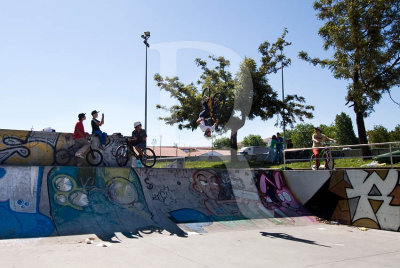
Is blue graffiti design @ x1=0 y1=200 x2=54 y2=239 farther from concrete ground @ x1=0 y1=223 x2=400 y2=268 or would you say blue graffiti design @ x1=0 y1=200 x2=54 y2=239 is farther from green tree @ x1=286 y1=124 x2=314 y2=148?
green tree @ x1=286 y1=124 x2=314 y2=148

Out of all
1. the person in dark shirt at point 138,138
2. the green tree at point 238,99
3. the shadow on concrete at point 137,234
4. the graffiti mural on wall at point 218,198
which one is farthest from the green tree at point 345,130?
the shadow on concrete at point 137,234

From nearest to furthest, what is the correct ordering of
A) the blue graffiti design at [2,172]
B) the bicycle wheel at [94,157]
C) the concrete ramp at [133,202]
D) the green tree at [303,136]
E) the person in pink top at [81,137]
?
the concrete ramp at [133,202], the blue graffiti design at [2,172], the person in pink top at [81,137], the bicycle wheel at [94,157], the green tree at [303,136]

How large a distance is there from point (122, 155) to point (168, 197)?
2.99 m

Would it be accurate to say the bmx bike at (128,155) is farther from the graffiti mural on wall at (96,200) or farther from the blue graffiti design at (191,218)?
the blue graffiti design at (191,218)

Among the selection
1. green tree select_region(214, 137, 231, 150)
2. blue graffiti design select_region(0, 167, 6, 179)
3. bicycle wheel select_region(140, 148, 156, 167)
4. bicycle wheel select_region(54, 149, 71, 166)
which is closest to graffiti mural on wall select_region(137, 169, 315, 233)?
bicycle wheel select_region(140, 148, 156, 167)

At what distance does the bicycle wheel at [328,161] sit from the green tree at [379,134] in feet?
178

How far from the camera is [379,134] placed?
198 ft

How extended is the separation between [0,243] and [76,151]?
5.62 m

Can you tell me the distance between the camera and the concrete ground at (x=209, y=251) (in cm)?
600

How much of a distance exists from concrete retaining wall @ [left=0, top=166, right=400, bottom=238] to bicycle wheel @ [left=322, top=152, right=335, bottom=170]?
0.38 meters

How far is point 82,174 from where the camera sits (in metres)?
10.4

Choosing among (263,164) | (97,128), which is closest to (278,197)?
(97,128)

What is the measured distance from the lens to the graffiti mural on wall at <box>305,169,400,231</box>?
10.9 metres

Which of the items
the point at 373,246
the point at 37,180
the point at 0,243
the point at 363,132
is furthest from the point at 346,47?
the point at 0,243
